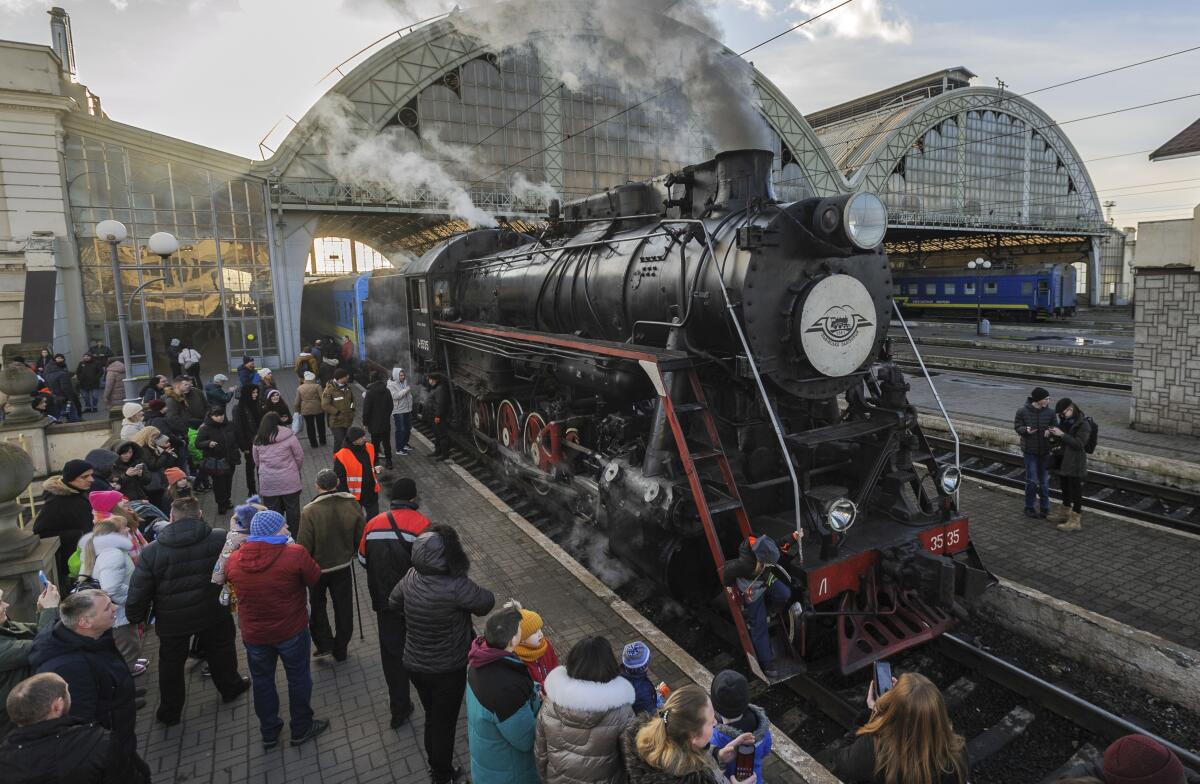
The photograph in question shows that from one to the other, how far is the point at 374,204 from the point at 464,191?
13.6 ft

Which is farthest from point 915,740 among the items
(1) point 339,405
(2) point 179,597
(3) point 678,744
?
(1) point 339,405

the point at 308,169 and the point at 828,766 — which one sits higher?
the point at 308,169

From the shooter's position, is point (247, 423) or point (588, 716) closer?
point (588, 716)

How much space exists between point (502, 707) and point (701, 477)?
2754 mm

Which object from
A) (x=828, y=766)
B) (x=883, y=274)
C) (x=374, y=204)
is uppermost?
(x=374, y=204)

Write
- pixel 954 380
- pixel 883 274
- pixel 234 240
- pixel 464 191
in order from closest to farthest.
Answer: pixel 883 274, pixel 954 380, pixel 234 240, pixel 464 191

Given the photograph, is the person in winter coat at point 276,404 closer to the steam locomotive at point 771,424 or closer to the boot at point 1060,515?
the steam locomotive at point 771,424

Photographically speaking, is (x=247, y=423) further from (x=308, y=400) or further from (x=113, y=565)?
(x=113, y=565)

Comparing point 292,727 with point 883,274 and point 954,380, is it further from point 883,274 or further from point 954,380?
point 954,380

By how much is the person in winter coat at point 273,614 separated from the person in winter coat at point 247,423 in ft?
17.6

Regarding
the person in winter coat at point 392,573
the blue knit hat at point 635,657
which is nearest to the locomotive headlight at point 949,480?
the blue knit hat at point 635,657

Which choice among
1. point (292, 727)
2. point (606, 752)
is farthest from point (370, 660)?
point (606, 752)

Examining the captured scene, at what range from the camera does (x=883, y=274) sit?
5805 millimetres

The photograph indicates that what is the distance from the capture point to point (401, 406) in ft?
36.8
